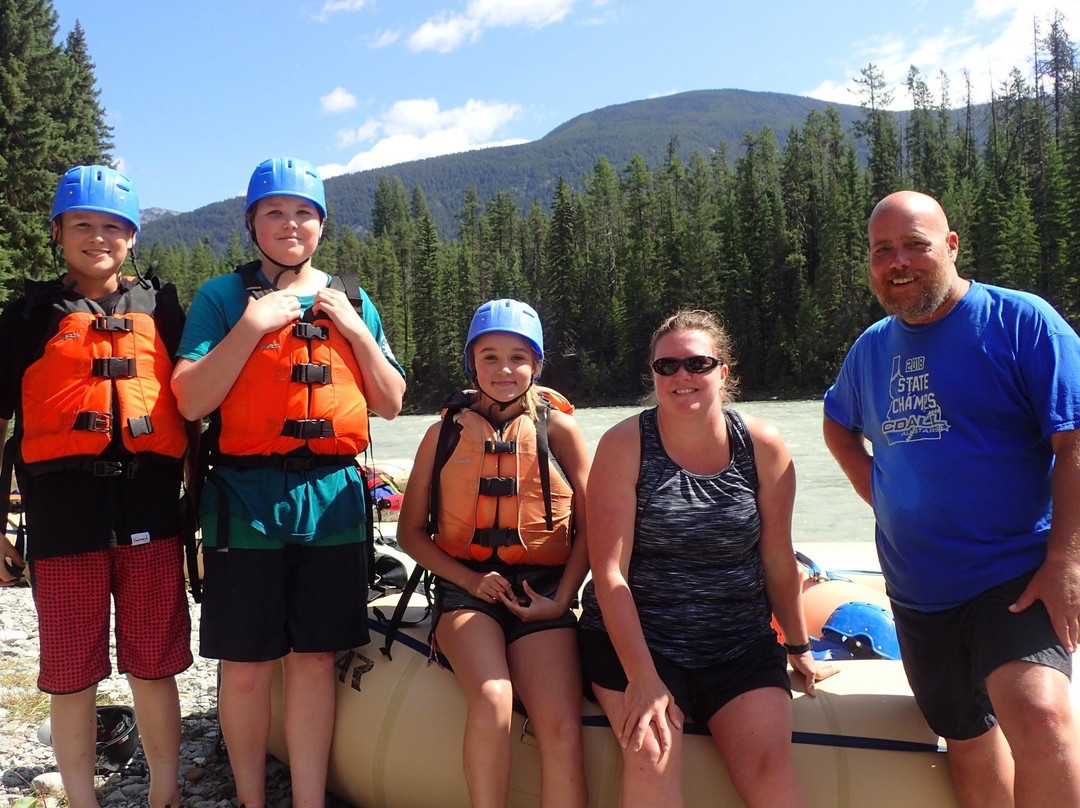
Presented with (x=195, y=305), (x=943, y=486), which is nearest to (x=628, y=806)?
(x=943, y=486)

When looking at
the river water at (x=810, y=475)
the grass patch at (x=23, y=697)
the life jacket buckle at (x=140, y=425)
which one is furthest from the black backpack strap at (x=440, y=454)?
the river water at (x=810, y=475)

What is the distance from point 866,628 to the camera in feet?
11.1

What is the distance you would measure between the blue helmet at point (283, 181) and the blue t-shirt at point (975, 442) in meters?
1.96

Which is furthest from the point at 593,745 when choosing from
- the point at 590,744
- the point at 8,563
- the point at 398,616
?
the point at 8,563

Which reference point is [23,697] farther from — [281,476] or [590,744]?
[590,744]

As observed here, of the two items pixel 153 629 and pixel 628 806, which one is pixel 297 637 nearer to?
pixel 153 629

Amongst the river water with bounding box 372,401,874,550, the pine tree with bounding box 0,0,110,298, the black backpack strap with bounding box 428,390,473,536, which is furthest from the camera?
the pine tree with bounding box 0,0,110,298

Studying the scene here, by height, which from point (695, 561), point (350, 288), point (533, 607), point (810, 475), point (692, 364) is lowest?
point (810, 475)

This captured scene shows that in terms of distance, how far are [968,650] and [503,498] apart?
4.84 ft

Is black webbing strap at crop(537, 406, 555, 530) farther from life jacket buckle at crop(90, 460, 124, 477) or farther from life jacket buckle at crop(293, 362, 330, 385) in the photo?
life jacket buckle at crop(90, 460, 124, 477)

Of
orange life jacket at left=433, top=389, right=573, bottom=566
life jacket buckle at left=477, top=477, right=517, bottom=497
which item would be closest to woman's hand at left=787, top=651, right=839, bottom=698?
orange life jacket at left=433, top=389, right=573, bottom=566

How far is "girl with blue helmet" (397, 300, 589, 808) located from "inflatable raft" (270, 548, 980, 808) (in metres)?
0.20

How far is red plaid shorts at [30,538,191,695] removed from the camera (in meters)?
2.73

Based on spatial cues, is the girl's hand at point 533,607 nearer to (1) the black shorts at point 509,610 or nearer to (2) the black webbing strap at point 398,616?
(1) the black shorts at point 509,610
